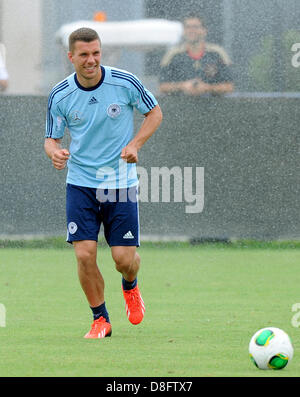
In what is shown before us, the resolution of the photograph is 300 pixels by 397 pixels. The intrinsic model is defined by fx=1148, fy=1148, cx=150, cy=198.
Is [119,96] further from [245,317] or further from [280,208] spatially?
[280,208]

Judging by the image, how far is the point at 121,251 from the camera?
24.1 ft

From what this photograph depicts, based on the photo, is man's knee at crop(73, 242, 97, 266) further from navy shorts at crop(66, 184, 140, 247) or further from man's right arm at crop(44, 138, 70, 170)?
man's right arm at crop(44, 138, 70, 170)

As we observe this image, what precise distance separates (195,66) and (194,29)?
42 cm

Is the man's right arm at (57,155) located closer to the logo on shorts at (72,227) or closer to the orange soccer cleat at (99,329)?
the logo on shorts at (72,227)

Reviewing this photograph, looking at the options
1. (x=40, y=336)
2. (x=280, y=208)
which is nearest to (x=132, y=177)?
(x=40, y=336)

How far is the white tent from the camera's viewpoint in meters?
13.0

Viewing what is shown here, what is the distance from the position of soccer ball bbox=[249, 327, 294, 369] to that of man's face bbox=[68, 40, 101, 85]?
2.20m

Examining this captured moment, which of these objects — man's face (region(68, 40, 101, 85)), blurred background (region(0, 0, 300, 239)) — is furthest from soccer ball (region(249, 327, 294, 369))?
blurred background (region(0, 0, 300, 239))

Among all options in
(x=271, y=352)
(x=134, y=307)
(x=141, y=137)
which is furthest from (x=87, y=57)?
(x=271, y=352)

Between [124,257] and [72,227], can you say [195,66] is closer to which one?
[124,257]

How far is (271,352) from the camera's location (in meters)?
5.71

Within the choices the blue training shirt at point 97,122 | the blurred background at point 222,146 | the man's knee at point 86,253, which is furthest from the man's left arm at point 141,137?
the blurred background at point 222,146

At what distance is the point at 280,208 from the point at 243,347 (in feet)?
21.1
